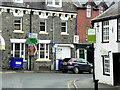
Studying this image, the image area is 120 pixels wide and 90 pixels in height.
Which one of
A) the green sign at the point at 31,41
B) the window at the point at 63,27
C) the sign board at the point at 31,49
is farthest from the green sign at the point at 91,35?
the window at the point at 63,27

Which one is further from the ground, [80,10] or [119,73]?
[80,10]

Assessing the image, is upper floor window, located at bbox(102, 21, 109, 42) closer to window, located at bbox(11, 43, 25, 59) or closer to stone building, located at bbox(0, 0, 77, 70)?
stone building, located at bbox(0, 0, 77, 70)

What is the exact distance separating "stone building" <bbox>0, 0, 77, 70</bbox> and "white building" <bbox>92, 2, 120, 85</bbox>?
527 inches

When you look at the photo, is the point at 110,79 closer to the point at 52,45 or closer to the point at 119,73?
the point at 119,73

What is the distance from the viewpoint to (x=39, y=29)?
3394 cm

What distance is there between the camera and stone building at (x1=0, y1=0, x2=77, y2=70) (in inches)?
1261

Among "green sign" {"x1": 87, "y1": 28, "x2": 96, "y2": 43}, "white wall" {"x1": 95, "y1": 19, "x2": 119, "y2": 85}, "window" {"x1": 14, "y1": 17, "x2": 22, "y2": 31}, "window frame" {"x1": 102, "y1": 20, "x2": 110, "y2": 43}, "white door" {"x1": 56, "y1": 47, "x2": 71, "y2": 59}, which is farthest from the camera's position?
"white door" {"x1": 56, "y1": 47, "x2": 71, "y2": 59}

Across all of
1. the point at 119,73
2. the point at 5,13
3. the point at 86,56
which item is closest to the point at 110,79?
the point at 119,73

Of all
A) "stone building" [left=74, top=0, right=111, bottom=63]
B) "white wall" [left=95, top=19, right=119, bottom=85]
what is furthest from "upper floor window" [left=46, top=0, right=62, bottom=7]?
"white wall" [left=95, top=19, right=119, bottom=85]

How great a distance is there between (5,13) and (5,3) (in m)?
1.07

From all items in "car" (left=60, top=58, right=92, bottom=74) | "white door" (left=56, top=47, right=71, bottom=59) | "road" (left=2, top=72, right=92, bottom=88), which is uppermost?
"white door" (left=56, top=47, right=71, bottom=59)

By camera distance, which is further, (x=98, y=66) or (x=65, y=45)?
(x=65, y=45)

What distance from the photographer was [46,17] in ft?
112

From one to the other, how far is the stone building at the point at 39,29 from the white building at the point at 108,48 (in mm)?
13388
